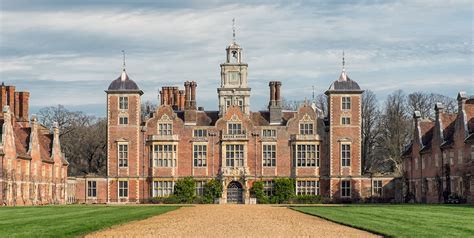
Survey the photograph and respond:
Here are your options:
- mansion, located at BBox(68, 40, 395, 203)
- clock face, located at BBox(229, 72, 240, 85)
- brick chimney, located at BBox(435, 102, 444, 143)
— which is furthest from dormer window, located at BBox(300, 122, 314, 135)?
brick chimney, located at BBox(435, 102, 444, 143)

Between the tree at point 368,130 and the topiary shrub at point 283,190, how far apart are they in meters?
17.8

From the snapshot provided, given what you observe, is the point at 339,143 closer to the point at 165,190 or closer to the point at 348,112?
the point at 348,112

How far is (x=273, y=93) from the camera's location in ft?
238

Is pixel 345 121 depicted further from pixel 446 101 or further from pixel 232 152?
pixel 446 101

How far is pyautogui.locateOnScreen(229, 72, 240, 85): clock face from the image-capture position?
76.6 m

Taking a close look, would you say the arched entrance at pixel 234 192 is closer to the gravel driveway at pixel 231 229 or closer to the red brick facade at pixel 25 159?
the red brick facade at pixel 25 159

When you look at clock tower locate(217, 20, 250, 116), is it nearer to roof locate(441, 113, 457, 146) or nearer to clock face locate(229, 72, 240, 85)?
clock face locate(229, 72, 240, 85)

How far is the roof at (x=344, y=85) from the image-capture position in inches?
2793

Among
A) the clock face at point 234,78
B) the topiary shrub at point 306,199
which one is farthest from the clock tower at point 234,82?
the topiary shrub at point 306,199

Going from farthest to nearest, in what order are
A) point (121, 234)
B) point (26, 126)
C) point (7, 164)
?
point (26, 126), point (7, 164), point (121, 234)

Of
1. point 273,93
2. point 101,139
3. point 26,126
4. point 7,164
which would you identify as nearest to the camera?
point 7,164

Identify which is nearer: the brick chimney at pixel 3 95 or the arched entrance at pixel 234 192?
the brick chimney at pixel 3 95

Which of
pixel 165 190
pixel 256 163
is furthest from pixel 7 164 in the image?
pixel 256 163

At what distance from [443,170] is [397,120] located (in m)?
25.3
